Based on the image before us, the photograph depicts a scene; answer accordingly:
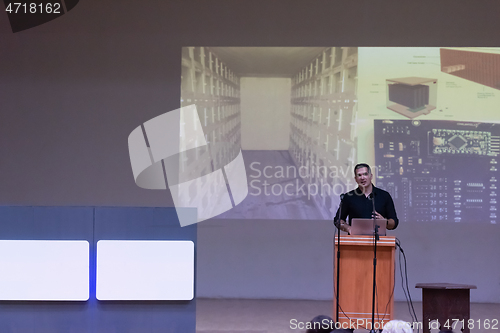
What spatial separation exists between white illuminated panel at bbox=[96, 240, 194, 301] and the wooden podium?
43.8 inches

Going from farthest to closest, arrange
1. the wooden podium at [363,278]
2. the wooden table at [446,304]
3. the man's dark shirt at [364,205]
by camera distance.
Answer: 1. the man's dark shirt at [364,205]
2. the wooden table at [446,304]
3. the wooden podium at [363,278]

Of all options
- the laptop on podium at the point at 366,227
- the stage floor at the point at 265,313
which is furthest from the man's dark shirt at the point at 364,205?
the stage floor at the point at 265,313

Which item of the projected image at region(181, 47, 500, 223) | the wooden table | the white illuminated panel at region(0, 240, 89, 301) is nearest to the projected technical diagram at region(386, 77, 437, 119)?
the projected image at region(181, 47, 500, 223)

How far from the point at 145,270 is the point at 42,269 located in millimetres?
760

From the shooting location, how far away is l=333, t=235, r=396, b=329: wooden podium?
3750mm

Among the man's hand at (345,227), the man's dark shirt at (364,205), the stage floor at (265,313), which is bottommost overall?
the stage floor at (265,313)

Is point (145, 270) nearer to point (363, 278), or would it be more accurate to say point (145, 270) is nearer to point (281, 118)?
point (363, 278)

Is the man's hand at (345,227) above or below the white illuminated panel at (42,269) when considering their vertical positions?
above

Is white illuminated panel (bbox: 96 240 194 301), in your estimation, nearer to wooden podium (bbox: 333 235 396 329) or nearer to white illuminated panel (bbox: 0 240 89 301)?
white illuminated panel (bbox: 0 240 89 301)

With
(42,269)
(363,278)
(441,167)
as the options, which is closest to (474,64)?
(441,167)

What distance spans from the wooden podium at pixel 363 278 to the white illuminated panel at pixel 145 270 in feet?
3.65

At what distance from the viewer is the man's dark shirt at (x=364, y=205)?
4156mm

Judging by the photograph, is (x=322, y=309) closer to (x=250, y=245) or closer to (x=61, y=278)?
(x=250, y=245)

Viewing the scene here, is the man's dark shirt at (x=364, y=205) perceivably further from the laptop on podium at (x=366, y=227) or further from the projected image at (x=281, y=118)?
the projected image at (x=281, y=118)
